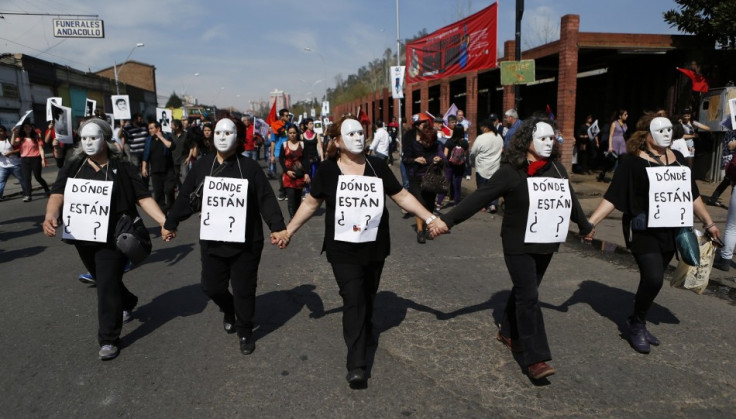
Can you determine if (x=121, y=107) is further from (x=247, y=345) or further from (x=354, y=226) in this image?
(x=354, y=226)

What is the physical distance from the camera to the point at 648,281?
3922 mm

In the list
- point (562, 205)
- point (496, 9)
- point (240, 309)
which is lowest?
point (240, 309)

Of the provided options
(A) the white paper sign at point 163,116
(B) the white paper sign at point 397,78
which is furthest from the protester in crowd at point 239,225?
(A) the white paper sign at point 163,116

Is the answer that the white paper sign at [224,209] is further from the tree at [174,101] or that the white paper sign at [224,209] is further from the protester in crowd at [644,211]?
the tree at [174,101]

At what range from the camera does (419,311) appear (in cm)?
487

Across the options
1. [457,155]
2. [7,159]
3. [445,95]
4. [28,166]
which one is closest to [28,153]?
[28,166]

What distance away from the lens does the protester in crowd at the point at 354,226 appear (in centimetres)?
354

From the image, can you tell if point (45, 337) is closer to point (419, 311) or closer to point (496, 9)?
point (419, 311)

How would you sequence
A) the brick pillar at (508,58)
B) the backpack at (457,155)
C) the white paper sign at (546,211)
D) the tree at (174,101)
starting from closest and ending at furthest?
the white paper sign at (546,211)
the backpack at (457,155)
the brick pillar at (508,58)
the tree at (174,101)

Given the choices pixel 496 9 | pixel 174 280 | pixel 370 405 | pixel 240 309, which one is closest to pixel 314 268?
pixel 174 280

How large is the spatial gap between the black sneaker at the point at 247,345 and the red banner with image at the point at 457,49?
13.1m

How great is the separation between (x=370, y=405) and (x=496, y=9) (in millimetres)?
13578

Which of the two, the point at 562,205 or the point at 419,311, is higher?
the point at 562,205

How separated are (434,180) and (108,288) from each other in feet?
16.3
